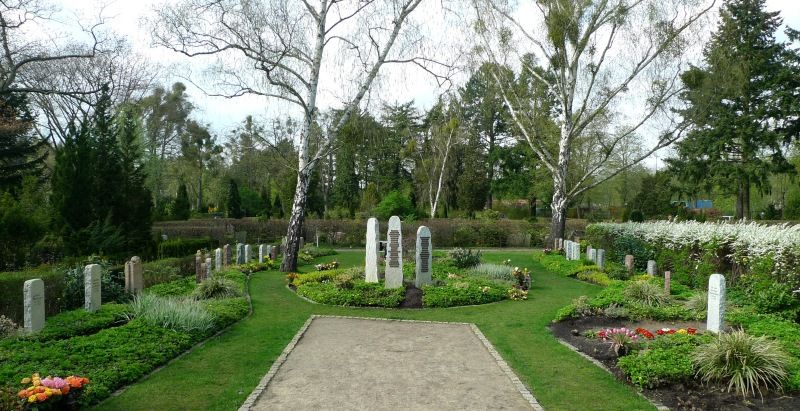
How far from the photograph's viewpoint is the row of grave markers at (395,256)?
14211 mm

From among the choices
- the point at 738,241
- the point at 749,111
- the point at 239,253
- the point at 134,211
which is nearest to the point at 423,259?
the point at 738,241

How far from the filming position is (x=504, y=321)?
11406mm

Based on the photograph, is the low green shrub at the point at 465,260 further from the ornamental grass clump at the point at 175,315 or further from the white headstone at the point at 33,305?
the white headstone at the point at 33,305

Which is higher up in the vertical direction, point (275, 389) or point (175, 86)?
point (175, 86)

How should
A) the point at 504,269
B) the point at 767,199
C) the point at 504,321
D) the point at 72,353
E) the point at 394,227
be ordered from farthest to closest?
the point at 767,199
the point at 504,269
the point at 394,227
the point at 504,321
the point at 72,353

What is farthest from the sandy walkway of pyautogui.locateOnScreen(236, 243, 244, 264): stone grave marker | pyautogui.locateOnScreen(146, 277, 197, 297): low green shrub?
pyautogui.locateOnScreen(236, 243, 244, 264): stone grave marker

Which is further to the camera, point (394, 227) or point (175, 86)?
point (175, 86)

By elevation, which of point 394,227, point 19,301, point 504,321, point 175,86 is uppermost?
point 175,86

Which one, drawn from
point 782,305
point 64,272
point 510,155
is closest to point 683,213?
point 510,155

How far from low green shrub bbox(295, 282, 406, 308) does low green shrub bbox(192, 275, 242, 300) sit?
185 centimetres

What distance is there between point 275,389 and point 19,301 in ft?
22.0

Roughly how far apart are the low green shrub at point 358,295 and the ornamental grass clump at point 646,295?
524 cm

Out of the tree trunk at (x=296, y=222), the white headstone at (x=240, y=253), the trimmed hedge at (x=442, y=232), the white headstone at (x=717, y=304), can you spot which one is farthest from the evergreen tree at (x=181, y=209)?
the white headstone at (x=717, y=304)

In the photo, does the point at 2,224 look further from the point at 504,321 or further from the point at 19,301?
the point at 504,321
